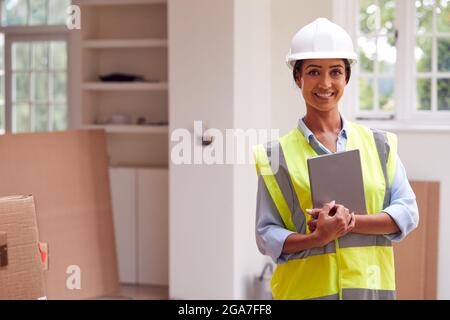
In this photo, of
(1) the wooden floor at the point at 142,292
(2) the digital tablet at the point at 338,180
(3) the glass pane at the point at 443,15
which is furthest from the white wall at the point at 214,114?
(2) the digital tablet at the point at 338,180

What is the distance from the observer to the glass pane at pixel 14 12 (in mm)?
6547

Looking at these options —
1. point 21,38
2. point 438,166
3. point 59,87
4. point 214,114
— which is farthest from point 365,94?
point 21,38

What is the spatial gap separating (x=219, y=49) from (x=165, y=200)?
134 cm

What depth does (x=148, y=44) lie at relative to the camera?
546 centimetres

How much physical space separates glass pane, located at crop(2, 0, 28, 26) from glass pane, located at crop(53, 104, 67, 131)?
764 millimetres

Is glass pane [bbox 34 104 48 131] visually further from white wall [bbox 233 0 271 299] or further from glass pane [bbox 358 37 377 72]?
glass pane [bbox 358 37 377 72]

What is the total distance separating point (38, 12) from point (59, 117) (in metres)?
0.88

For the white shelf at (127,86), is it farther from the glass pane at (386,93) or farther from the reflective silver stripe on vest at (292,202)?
the reflective silver stripe on vest at (292,202)

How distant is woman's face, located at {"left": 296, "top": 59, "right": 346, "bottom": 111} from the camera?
5.17 ft

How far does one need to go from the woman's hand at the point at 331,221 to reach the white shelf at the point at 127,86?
3.98 meters

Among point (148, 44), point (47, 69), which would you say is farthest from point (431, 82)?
point (47, 69)

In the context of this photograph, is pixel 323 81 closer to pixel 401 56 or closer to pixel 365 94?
pixel 401 56

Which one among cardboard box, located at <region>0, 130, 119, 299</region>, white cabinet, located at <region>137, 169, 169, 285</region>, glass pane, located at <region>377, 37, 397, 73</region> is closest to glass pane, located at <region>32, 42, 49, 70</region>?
white cabinet, located at <region>137, 169, 169, 285</region>

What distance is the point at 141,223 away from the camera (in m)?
5.62
